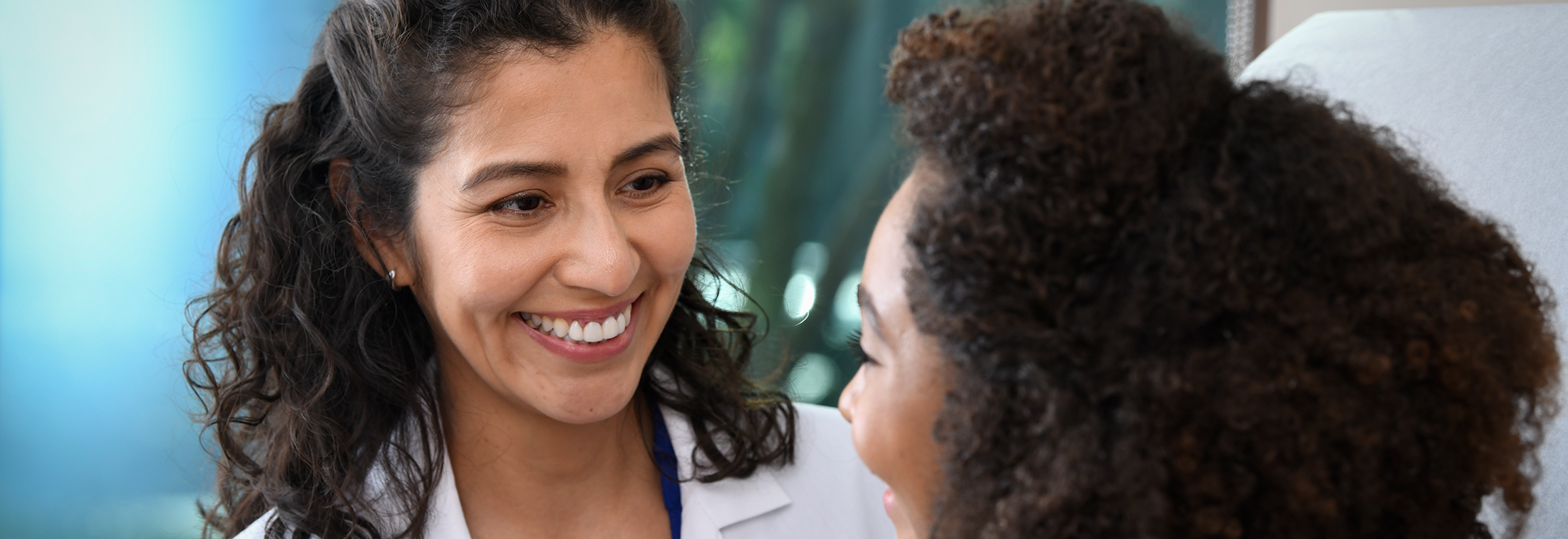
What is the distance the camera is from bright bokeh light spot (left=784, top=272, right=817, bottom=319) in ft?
10.2

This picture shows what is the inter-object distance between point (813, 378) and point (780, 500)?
58.7 inches

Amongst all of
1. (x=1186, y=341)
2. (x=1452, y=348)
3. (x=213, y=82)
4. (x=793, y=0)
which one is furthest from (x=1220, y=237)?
(x=213, y=82)

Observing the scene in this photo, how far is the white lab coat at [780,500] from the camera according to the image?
159 cm

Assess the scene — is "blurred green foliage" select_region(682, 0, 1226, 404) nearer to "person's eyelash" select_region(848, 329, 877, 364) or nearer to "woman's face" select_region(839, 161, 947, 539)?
"person's eyelash" select_region(848, 329, 877, 364)

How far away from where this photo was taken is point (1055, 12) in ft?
2.93

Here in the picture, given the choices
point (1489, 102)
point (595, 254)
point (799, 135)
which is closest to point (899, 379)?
point (595, 254)

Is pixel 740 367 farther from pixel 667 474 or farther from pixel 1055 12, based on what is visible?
pixel 1055 12

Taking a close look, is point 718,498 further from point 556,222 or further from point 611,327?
point 556,222

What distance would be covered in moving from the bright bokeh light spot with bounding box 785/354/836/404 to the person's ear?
1.75m

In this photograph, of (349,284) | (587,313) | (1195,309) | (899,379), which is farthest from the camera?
(349,284)

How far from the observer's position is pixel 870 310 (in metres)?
1.00

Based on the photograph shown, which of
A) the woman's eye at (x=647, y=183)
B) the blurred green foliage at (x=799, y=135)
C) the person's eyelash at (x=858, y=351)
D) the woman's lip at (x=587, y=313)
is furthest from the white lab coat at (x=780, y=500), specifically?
the blurred green foliage at (x=799, y=135)

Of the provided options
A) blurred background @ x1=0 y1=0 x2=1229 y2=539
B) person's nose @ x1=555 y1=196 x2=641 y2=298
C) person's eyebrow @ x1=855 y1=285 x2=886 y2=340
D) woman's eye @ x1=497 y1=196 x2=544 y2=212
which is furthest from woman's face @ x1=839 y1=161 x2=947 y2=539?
blurred background @ x1=0 y1=0 x2=1229 y2=539

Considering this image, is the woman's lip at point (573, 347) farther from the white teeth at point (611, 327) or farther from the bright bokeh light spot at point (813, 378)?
the bright bokeh light spot at point (813, 378)
